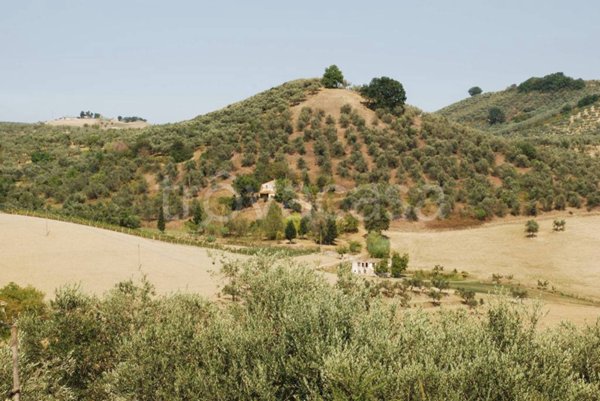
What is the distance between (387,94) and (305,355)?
10317 centimetres

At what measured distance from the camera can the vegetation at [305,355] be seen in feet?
44.9

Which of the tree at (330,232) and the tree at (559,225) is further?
the tree at (559,225)

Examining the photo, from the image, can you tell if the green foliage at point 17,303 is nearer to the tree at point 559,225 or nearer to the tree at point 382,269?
the tree at point 382,269

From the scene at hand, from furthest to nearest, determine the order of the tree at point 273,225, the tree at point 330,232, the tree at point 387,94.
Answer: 1. the tree at point 387,94
2. the tree at point 273,225
3. the tree at point 330,232

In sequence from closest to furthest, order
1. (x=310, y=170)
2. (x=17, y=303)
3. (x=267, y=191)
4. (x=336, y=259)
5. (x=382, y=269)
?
(x=17, y=303) < (x=382, y=269) < (x=336, y=259) < (x=267, y=191) < (x=310, y=170)

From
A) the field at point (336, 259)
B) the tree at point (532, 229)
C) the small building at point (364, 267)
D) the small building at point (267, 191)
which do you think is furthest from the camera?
the small building at point (267, 191)

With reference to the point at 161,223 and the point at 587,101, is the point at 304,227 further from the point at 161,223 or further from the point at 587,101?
the point at 587,101

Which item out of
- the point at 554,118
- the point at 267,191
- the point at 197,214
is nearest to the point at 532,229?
the point at 267,191

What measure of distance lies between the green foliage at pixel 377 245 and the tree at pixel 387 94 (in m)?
50.6

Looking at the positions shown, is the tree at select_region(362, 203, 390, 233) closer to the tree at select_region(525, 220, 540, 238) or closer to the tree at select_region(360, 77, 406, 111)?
the tree at select_region(525, 220, 540, 238)

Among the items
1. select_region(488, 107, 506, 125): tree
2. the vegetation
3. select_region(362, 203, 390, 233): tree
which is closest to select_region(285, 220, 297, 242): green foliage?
select_region(362, 203, 390, 233): tree

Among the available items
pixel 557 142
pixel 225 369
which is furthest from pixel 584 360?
pixel 557 142

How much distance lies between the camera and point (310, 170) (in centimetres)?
9188

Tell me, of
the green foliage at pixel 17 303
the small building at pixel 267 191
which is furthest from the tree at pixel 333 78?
the green foliage at pixel 17 303
